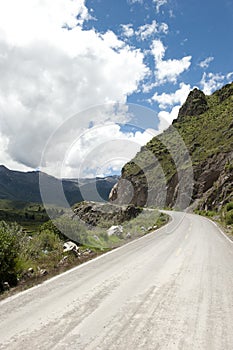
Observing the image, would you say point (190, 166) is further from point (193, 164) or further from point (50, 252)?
point (50, 252)

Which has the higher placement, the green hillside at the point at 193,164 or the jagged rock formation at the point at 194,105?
the jagged rock formation at the point at 194,105

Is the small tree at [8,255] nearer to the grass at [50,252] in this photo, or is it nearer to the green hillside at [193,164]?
the grass at [50,252]

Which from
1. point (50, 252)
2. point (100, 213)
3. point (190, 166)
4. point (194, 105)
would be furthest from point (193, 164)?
point (50, 252)

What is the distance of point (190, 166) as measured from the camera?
2579 inches

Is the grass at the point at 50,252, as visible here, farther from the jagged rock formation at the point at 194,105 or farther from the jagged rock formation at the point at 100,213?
the jagged rock formation at the point at 194,105

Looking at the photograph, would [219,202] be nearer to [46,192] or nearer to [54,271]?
[46,192]

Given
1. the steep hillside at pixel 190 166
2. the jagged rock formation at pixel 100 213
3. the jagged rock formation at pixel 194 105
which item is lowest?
the jagged rock formation at pixel 100 213

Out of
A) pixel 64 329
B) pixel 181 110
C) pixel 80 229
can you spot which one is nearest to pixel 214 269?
pixel 64 329

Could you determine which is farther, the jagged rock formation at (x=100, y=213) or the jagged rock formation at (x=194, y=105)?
the jagged rock formation at (x=194, y=105)

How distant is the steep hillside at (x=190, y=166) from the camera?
52016 mm

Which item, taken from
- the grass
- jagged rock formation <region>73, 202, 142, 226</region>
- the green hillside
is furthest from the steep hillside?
the grass

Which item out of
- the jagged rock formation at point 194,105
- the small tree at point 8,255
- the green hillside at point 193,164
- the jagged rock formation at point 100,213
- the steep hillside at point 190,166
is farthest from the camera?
the jagged rock formation at point 194,105

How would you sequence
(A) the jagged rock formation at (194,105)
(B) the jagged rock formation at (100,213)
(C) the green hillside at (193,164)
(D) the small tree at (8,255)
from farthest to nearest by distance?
(A) the jagged rock formation at (194,105), (C) the green hillside at (193,164), (B) the jagged rock formation at (100,213), (D) the small tree at (8,255)

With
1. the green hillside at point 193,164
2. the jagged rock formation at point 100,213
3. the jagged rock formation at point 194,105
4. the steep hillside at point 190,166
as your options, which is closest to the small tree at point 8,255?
the jagged rock formation at point 100,213
